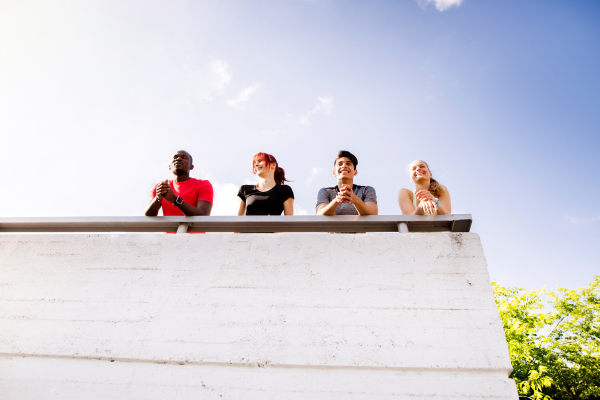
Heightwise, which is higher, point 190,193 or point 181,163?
point 181,163

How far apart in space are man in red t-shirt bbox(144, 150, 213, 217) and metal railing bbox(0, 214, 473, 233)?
0.18 meters

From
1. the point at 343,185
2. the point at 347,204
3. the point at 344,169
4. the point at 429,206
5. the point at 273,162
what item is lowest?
the point at 429,206

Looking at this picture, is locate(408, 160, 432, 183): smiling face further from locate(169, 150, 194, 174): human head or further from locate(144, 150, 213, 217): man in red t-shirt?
locate(169, 150, 194, 174): human head


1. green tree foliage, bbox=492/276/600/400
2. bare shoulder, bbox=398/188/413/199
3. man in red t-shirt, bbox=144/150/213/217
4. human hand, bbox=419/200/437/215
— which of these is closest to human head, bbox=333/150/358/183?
bare shoulder, bbox=398/188/413/199

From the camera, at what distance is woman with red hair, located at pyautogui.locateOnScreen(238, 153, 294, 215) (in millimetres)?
2986

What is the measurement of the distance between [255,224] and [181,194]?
116 cm

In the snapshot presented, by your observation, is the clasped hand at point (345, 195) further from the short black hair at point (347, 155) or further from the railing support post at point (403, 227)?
the short black hair at point (347, 155)

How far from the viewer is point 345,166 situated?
2998 millimetres

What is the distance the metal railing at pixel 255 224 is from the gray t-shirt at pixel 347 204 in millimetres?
591

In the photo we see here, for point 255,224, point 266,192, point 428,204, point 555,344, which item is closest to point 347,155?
point 266,192

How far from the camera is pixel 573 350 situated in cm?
1177

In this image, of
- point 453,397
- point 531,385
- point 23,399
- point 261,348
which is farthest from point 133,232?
point 531,385

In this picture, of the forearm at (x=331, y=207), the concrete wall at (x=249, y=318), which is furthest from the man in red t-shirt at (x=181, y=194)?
the forearm at (x=331, y=207)

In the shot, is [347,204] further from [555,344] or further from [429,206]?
[555,344]
